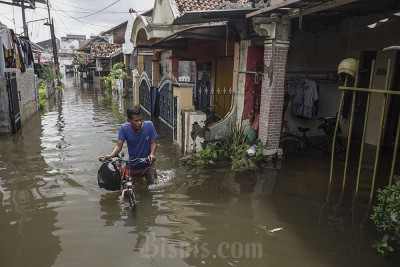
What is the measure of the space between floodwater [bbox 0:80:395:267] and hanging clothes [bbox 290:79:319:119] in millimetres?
1397

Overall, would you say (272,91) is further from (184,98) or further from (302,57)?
(184,98)

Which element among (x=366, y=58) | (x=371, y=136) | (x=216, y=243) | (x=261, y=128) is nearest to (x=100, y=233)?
(x=216, y=243)

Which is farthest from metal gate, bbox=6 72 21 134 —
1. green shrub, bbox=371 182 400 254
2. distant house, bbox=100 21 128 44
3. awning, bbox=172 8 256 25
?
distant house, bbox=100 21 128 44

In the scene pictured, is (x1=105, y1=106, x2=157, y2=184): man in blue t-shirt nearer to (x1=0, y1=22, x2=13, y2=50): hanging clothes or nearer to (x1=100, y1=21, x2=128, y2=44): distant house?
(x1=0, y1=22, x2=13, y2=50): hanging clothes

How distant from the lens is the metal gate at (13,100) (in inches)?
413

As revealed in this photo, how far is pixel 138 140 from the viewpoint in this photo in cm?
543

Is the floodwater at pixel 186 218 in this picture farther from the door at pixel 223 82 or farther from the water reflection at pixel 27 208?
the door at pixel 223 82

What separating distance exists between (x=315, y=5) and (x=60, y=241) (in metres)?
5.79

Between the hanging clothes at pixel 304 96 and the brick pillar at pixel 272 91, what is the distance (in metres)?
1.49

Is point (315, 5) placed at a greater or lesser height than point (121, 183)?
greater

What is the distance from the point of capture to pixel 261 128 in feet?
25.8

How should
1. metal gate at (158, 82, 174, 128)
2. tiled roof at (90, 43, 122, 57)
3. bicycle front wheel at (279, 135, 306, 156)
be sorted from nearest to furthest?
bicycle front wheel at (279, 135, 306, 156), metal gate at (158, 82, 174, 128), tiled roof at (90, 43, 122, 57)

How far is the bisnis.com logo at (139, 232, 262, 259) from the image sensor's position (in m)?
4.02

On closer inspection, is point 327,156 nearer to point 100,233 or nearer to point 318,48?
point 318,48
